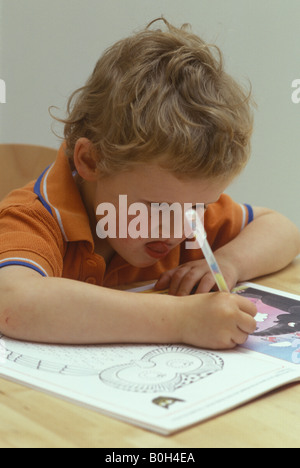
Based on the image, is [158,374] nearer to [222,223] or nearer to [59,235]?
[59,235]

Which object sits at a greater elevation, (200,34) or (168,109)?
(200,34)

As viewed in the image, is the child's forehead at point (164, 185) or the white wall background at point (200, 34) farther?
the white wall background at point (200, 34)

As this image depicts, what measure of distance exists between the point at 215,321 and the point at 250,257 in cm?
28

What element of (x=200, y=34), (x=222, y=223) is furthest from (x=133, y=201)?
(x=200, y=34)

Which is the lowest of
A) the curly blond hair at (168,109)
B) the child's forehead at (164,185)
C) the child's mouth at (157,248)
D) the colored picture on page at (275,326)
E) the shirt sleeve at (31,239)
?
the colored picture on page at (275,326)

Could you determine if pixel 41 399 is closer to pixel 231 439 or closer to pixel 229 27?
pixel 231 439

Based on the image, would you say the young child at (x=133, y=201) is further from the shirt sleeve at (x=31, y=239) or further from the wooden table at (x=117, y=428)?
the wooden table at (x=117, y=428)

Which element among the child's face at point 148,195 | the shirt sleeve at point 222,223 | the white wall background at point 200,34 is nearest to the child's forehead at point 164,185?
the child's face at point 148,195

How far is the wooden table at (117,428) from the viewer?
1.36 ft

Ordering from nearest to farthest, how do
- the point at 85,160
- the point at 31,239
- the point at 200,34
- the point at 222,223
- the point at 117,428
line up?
1. the point at 117,428
2. the point at 31,239
3. the point at 85,160
4. the point at 222,223
5. the point at 200,34

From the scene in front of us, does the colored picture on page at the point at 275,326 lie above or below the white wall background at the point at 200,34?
below

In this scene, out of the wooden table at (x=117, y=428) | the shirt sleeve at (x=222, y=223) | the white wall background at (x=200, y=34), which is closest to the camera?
the wooden table at (x=117, y=428)

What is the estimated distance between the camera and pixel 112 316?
2.00 feet

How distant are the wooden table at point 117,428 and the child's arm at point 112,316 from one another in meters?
0.11
